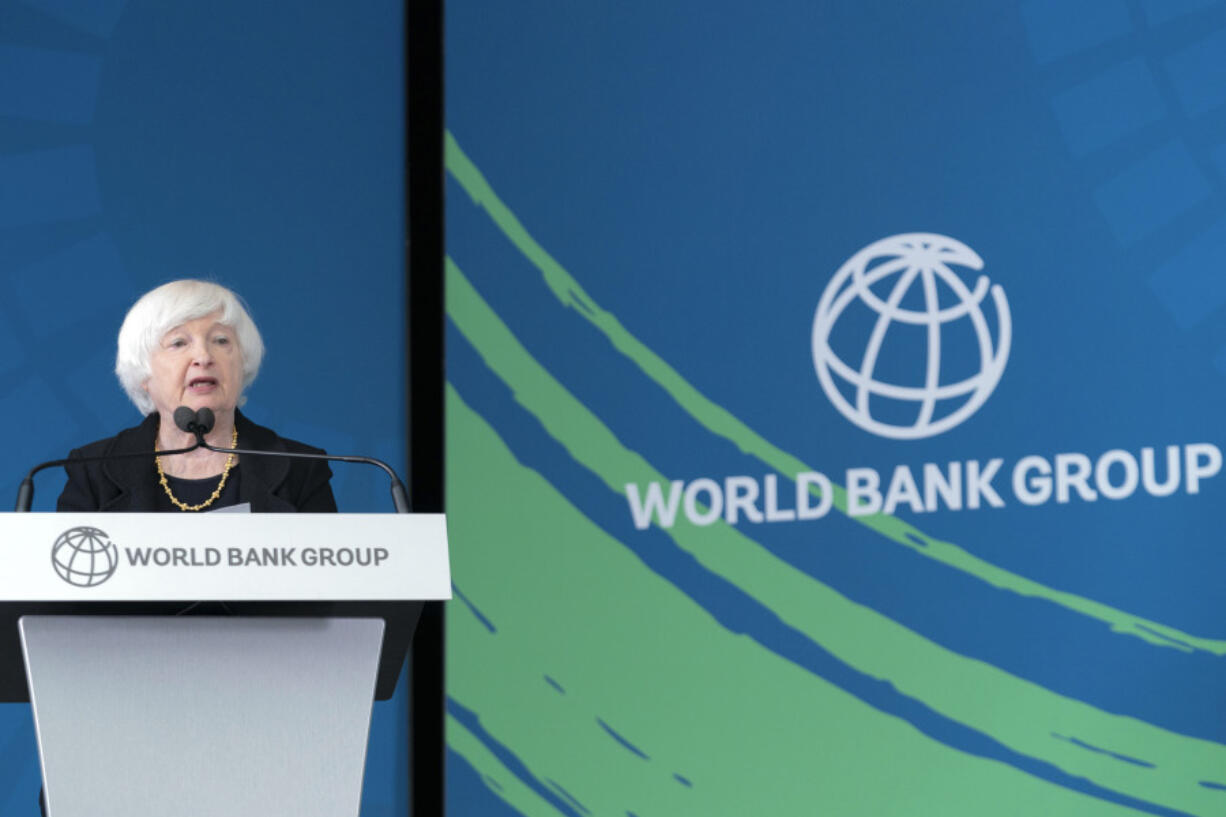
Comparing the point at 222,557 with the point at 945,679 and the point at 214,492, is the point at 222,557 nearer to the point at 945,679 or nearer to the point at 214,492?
the point at 214,492

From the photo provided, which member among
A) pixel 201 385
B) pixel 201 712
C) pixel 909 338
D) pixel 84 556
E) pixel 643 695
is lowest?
pixel 201 712

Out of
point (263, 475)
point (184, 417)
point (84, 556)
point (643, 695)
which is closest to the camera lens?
point (84, 556)

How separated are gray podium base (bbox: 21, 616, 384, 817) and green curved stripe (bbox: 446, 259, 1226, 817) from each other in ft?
5.19

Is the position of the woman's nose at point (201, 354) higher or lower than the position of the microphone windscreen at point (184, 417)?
higher

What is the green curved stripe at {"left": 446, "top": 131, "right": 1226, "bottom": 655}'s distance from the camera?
308 centimetres

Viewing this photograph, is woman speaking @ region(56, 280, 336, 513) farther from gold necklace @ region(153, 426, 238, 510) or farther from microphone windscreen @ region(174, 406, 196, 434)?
microphone windscreen @ region(174, 406, 196, 434)

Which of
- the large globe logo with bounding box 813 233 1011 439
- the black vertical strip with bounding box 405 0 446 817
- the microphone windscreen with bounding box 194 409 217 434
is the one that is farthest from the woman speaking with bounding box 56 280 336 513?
the large globe logo with bounding box 813 233 1011 439

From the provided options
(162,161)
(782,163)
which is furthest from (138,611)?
(782,163)

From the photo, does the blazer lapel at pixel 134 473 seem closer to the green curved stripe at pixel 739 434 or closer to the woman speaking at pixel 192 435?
the woman speaking at pixel 192 435

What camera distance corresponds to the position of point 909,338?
313 cm

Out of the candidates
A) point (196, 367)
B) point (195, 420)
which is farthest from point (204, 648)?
point (196, 367)

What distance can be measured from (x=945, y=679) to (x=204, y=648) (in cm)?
201

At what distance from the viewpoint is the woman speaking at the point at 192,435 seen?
205 centimetres

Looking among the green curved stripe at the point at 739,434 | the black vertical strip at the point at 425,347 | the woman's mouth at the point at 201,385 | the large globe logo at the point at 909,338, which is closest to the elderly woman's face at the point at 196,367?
the woman's mouth at the point at 201,385
